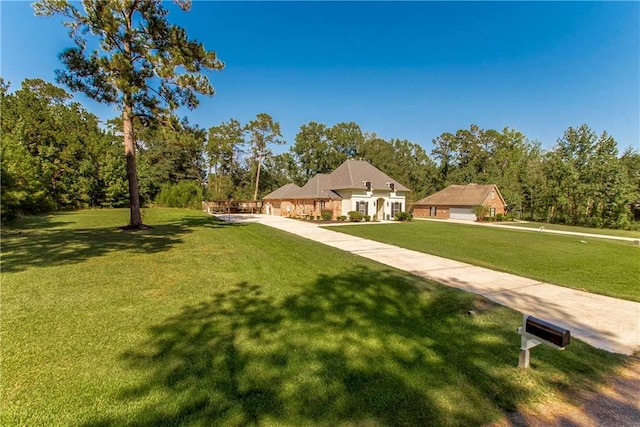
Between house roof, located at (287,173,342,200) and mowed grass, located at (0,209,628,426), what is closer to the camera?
mowed grass, located at (0,209,628,426)

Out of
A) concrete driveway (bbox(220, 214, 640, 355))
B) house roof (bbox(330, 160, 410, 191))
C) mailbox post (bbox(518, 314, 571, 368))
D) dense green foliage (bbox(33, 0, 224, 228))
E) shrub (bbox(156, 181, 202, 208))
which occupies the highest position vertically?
dense green foliage (bbox(33, 0, 224, 228))

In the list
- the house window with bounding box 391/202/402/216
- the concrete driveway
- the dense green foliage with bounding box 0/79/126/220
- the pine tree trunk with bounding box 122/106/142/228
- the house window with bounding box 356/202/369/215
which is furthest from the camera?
the house window with bounding box 391/202/402/216

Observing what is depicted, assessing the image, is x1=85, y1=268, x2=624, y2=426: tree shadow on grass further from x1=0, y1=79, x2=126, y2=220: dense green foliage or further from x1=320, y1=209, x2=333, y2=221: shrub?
x1=0, y1=79, x2=126, y2=220: dense green foliage

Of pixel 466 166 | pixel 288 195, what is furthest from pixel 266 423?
pixel 466 166

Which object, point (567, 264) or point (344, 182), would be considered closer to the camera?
point (567, 264)

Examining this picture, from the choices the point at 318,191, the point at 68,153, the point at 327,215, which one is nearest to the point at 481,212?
the point at 327,215

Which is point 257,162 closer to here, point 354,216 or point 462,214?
point 354,216

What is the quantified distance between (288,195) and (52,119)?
25.2 meters

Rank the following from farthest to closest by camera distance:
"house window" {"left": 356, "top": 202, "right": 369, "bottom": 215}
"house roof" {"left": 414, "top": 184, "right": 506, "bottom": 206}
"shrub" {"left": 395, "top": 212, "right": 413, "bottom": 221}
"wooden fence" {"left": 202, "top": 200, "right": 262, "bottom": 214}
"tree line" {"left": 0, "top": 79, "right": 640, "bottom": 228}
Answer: "wooden fence" {"left": 202, "top": 200, "right": 262, "bottom": 214} < "house roof" {"left": 414, "top": 184, "right": 506, "bottom": 206} < "shrub" {"left": 395, "top": 212, "right": 413, "bottom": 221} < "house window" {"left": 356, "top": 202, "right": 369, "bottom": 215} < "tree line" {"left": 0, "top": 79, "right": 640, "bottom": 228}

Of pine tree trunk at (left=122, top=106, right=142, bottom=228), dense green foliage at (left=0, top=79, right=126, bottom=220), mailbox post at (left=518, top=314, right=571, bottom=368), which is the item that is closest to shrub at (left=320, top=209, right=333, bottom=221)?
pine tree trunk at (left=122, top=106, right=142, bottom=228)

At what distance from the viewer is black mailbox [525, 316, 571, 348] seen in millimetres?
2403

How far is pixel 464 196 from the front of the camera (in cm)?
3472

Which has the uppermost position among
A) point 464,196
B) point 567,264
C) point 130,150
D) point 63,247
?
point 130,150

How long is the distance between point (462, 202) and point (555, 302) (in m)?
31.8
